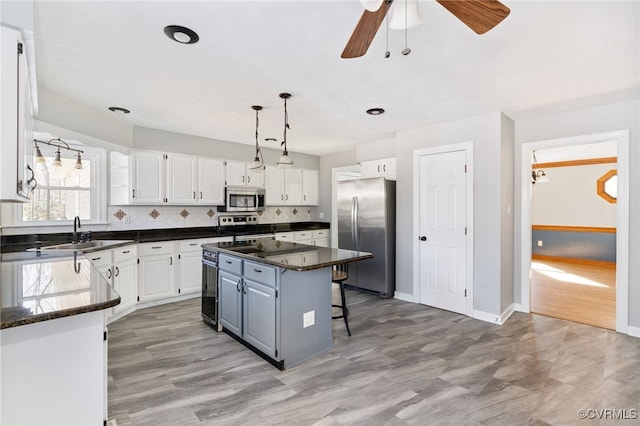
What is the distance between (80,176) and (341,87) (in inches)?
139

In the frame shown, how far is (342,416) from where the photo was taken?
2002 millimetres

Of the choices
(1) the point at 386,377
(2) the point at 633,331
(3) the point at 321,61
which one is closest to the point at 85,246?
(3) the point at 321,61

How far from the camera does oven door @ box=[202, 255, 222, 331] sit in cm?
335

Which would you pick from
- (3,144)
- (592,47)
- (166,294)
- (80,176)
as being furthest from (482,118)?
(80,176)

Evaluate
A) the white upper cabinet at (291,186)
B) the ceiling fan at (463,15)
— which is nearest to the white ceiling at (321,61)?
the ceiling fan at (463,15)

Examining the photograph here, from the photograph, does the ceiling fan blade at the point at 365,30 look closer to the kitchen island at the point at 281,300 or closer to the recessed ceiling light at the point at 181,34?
the recessed ceiling light at the point at 181,34

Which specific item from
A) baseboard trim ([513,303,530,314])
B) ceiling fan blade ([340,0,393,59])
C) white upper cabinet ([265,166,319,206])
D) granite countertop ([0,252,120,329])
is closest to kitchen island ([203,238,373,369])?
granite countertop ([0,252,120,329])

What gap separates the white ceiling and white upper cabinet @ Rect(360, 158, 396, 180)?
115cm

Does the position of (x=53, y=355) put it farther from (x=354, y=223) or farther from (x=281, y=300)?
(x=354, y=223)

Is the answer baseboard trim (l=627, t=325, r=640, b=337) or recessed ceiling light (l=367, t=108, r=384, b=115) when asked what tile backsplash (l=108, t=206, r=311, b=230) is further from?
baseboard trim (l=627, t=325, r=640, b=337)

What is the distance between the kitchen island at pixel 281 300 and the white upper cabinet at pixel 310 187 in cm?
322

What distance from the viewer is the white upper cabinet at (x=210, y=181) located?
4.79m

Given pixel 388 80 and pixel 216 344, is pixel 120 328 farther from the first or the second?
pixel 388 80
